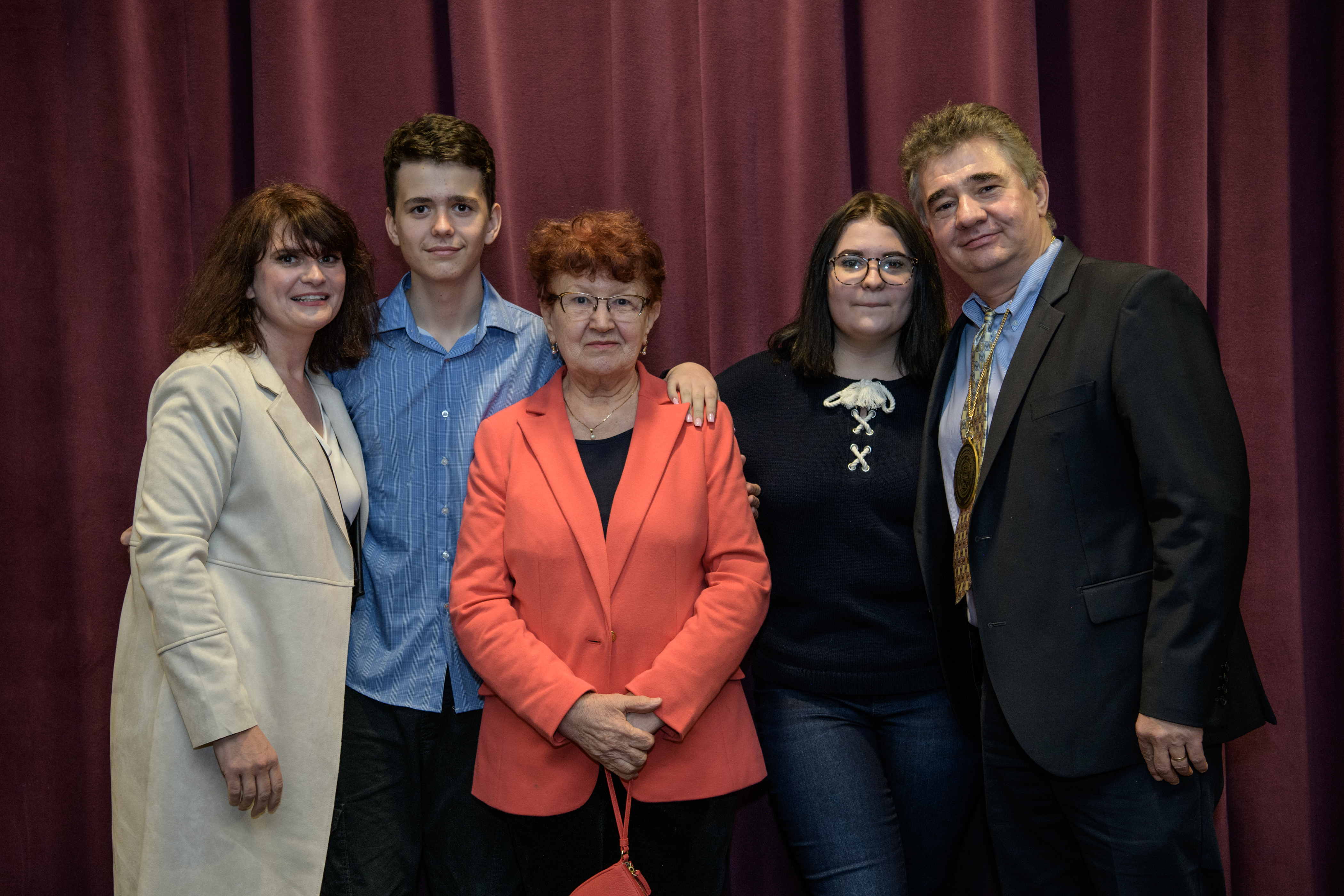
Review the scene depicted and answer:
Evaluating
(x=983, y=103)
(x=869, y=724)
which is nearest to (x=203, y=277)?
(x=869, y=724)

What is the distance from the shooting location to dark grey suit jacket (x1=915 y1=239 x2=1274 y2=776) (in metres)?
1.45

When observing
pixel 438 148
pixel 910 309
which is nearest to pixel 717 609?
pixel 910 309

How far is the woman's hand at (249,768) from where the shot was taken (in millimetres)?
1665

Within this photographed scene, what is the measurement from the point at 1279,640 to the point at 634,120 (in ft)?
7.56

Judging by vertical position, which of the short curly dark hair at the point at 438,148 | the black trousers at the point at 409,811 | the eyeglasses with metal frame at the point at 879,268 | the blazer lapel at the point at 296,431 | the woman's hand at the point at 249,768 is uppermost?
the short curly dark hair at the point at 438,148

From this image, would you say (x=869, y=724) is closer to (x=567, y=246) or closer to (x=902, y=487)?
(x=902, y=487)

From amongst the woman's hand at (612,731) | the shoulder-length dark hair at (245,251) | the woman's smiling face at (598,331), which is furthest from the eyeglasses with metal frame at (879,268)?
the shoulder-length dark hair at (245,251)

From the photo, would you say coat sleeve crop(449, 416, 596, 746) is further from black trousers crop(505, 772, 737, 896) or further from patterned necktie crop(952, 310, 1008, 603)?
patterned necktie crop(952, 310, 1008, 603)

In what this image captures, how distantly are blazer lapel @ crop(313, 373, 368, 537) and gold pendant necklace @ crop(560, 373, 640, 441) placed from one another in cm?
48

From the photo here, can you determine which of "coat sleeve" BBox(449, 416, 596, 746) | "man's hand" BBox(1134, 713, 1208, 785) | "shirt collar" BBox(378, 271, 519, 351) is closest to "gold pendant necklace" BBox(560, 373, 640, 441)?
"coat sleeve" BBox(449, 416, 596, 746)

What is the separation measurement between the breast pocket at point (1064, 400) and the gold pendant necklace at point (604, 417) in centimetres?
81

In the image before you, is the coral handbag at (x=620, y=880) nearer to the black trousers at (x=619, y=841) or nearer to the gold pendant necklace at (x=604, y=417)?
the black trousers at (x=619, y=841)

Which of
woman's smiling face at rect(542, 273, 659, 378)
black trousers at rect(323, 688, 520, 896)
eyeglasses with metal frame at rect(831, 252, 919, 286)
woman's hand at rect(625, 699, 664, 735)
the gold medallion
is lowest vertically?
black trousers at rect(323, 688, 520, 896)

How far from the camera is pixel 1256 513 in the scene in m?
2.49
